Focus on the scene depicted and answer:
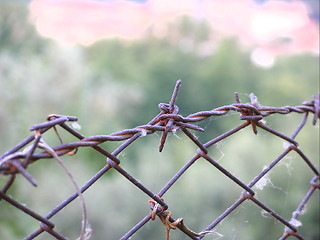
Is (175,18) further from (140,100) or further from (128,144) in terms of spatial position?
(128,144)

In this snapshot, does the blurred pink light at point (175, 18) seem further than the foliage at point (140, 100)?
Yes

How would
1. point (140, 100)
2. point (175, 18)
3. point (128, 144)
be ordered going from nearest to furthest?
point (128, 144), point (140, 100), point (175, 18)

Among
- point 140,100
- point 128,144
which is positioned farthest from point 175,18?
point 128,144

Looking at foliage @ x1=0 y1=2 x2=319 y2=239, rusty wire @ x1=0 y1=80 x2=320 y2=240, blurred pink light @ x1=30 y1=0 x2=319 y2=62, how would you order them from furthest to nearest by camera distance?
blurred pink light @ x1=30 y1=0 x2=319 y2=62 → foliage @ x1=0 y1=2 x2=319 y2=239 → rusty wire @ x1=0 y1=80 x2=320 y2=240

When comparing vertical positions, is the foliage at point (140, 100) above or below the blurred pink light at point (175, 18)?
below

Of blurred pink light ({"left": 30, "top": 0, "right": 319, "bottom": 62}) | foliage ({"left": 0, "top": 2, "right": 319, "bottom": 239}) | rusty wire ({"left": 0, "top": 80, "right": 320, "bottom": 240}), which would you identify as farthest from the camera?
blurred pink light ({"left": 30, "top": 0, "right": 319, "bottom": 62})

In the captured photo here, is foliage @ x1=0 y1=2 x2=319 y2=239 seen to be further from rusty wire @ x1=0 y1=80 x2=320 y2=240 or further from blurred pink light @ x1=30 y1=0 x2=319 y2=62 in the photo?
blurred pink light @ x1=30 y1=0 x2=319 y2=62

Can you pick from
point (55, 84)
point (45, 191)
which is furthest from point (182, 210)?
point (55, 84)

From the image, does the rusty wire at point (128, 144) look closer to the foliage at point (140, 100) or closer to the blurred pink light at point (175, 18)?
the foliage at point (140, 100)

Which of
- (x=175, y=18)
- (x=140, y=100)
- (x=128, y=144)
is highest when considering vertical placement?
(x=175, y=18)

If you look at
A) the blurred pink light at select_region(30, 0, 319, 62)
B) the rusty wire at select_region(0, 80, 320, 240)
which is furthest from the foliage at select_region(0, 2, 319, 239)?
the blurred pink light at select_region(30, 0, 319, 62)

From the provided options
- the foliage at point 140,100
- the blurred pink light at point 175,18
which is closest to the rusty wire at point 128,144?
the foliage at point 140,100

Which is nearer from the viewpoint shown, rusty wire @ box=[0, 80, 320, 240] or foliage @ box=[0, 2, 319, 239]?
rusty wire @ box=[0, 80, 320, 240]

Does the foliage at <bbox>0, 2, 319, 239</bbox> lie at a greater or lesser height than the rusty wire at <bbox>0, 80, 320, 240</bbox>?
lesser
